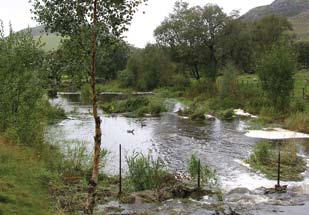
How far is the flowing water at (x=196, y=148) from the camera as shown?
61.3 ft

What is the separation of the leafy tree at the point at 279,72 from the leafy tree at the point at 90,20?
103ft

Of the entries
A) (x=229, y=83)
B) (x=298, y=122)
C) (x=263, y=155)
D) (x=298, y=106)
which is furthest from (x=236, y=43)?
(x=263, y=155)

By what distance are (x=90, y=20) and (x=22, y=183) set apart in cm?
833

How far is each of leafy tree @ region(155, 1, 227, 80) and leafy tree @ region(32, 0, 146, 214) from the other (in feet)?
203

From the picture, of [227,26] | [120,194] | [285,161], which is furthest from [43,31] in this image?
[227,26]

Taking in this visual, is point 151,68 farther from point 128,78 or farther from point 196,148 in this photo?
point 196,148

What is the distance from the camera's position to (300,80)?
63.8m

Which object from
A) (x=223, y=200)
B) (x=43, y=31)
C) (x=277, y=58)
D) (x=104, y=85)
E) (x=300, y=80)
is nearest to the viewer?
(x=43, y=31)

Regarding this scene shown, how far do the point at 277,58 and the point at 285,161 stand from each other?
18548 millimetres

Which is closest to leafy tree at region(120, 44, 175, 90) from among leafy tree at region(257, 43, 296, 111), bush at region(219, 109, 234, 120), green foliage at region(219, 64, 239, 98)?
green foliage at region(219, 64, 239, 98)

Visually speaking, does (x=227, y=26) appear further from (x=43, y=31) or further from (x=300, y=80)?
(x=43, y=31)

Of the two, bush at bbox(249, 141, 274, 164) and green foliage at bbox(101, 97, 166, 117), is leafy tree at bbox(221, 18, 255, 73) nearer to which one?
green foliage at bbox(101, 97, 166, 117)

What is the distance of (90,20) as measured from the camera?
13.4 metres

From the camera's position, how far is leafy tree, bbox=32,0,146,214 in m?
13.1
